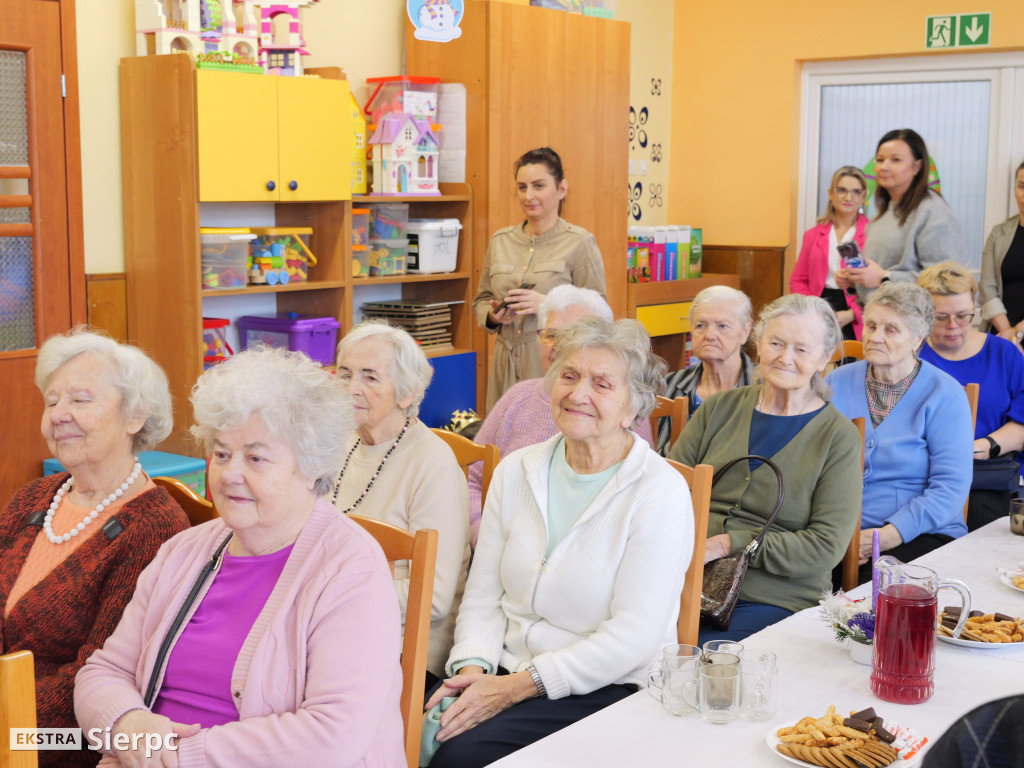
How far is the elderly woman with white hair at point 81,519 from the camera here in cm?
188

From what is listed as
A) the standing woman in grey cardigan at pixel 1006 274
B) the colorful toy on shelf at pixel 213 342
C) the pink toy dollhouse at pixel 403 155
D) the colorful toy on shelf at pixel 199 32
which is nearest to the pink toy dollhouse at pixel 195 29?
the colorful toy on shelf at pixel 199 32

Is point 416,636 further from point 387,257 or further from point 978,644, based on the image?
point 387,257

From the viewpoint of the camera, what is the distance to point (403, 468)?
7.72 ft

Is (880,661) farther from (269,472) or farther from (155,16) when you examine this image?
(155,16)

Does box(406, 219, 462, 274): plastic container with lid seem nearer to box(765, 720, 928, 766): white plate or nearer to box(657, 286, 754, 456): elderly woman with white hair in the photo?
box(657, 286, 754, 456): elderly woman with white hair

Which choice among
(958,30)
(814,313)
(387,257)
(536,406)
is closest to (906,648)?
(814,313)

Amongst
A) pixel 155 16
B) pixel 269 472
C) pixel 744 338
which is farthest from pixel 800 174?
pixel 269 472

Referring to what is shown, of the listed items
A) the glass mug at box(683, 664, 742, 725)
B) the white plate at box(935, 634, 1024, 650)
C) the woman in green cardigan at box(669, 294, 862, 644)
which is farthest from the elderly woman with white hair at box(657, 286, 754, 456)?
the glass mug at box(683, 664, 742, 725)

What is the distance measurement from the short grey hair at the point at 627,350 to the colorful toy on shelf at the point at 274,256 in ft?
7.04

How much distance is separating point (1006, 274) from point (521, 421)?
119 inches

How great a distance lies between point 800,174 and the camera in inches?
254

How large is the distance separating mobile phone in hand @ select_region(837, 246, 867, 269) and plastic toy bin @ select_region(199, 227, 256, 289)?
268cm

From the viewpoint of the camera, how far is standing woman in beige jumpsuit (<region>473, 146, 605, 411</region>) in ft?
13.5

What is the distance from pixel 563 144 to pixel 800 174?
1.89 m
